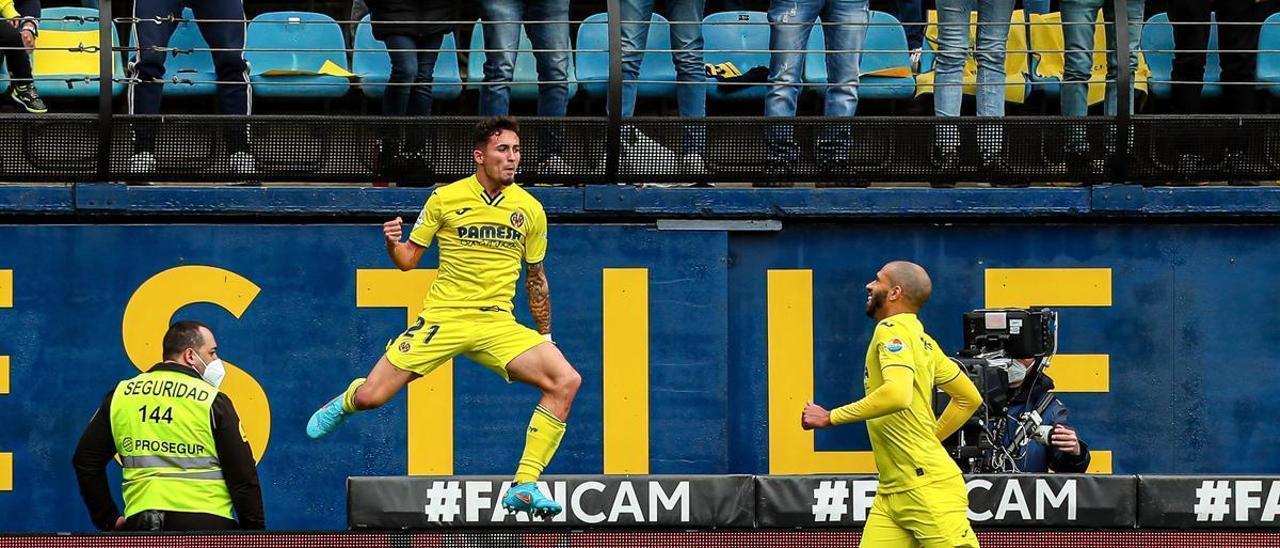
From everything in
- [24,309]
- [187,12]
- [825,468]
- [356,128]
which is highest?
[187,12]

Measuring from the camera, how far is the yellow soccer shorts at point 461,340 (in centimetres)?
940

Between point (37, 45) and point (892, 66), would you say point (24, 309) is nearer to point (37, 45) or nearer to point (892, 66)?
point (37, 45)

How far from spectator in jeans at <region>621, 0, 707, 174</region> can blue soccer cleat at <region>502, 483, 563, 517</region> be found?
8.15ft

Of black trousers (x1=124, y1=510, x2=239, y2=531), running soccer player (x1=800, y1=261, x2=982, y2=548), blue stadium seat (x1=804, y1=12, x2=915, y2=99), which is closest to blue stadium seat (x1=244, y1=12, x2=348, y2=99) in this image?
blue stadium seat (x1=804, y1=12, x2=915, y2=99)

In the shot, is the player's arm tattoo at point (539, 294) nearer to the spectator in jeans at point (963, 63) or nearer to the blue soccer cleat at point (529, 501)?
the blue soccer cleat at point (529, 501)

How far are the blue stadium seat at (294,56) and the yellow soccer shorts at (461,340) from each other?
2.95 meters

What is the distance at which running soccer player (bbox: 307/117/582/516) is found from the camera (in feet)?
30.7

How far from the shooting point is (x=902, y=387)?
26.7 feet

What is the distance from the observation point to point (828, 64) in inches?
445

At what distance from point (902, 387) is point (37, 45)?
6456mm

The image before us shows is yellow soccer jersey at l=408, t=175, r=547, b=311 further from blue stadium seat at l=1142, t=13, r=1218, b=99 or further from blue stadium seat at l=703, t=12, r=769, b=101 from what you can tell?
blue stadium seat at l=1142, t=13, r=1218, b=99

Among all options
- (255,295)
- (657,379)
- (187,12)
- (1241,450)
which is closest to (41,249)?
(255,295)

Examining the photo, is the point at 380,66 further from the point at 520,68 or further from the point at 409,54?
the point at 409,54

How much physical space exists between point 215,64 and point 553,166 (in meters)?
1.97
